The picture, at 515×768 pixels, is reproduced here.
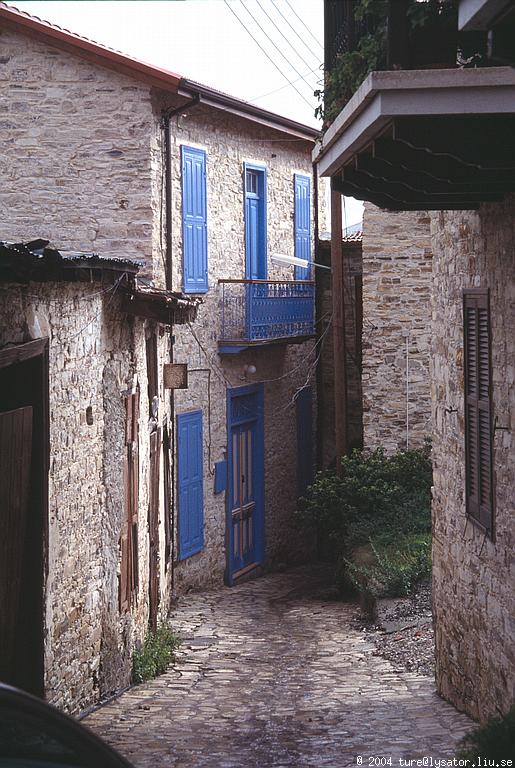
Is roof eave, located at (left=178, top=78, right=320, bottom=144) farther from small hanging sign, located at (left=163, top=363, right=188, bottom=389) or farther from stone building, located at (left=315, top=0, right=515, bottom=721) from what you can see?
stone building, located at (left=315, top=0, right=515, bottom=721)

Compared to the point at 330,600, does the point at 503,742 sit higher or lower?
higher

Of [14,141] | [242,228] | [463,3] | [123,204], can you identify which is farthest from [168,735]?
[242,228]

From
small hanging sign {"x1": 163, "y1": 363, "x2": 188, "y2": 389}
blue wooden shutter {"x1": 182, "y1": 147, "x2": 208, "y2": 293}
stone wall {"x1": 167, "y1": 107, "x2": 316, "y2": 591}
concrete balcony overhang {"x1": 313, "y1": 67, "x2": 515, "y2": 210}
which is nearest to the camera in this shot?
concrete balcony overhang {"x1": 313, "y1": 67, "x2": 515, "y2": 210}

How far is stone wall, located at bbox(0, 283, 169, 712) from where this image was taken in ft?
23.9

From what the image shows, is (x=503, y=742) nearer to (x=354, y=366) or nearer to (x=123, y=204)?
(x=123, y=204)

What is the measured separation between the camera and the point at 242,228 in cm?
1617

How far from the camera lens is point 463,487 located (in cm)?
794

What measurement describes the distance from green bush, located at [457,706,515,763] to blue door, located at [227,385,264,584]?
10959 mm

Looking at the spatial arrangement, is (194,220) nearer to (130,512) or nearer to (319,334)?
(319,334)

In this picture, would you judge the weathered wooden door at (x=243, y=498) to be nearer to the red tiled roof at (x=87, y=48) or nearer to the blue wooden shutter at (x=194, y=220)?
the blue wooden shutter at (x=194, y=220)

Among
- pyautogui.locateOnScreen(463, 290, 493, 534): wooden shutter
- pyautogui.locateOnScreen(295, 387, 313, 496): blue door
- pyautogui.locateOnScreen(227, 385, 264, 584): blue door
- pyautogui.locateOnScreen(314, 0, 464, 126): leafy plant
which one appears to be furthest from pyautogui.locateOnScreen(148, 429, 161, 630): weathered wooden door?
pyautogui.locateOnScreen(295, 387, 313, 496): blue door

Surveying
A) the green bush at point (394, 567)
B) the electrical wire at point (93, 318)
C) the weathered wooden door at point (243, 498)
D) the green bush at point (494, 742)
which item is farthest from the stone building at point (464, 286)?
the weathered wooden door at point (243, 498)

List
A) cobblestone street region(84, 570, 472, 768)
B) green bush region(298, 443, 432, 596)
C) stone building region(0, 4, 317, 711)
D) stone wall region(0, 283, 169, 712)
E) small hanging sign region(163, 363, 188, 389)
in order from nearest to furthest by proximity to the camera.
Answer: cobblestone street region(84, 570, 472, 768) → stone wall region(0, 283, 169, 712) → stone building region(0, 4, 317, 711) → small hanging sign region(163, 363, 188, 389) → green bush region(298, 443, 432, 596)

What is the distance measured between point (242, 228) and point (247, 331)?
1.69 meters
